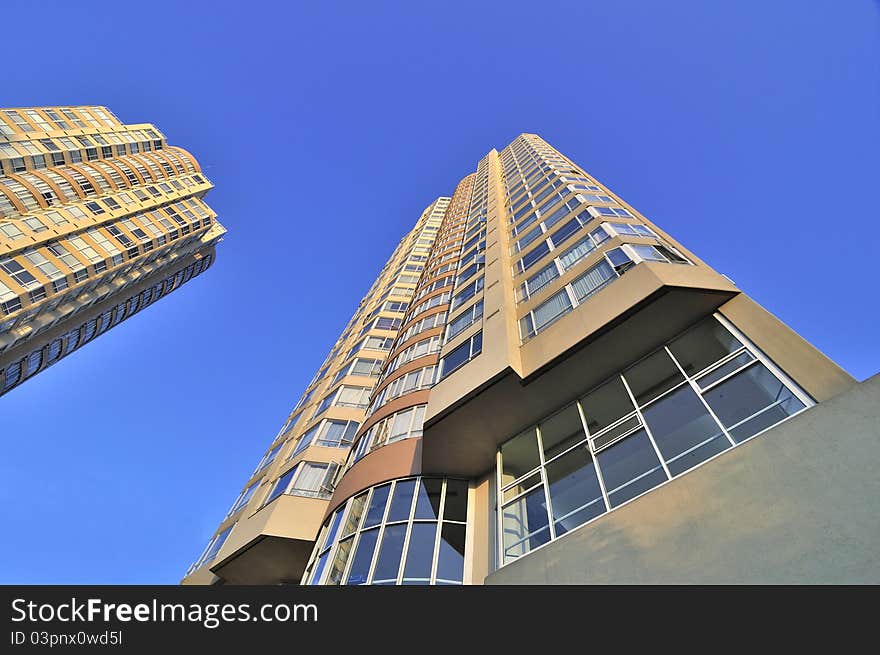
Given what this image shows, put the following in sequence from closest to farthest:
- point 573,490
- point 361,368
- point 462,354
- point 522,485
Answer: point 573,490 < point 522,485 < point 462,354 < point 361,368

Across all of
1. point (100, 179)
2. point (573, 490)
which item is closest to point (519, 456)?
point (573, 490)

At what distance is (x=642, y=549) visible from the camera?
826 centimetres

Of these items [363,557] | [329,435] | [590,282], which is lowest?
[363,557]

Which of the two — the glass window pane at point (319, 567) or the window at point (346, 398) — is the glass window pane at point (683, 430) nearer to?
the glass window pane at point (319, 567)

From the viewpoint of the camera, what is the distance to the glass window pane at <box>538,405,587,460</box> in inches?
505

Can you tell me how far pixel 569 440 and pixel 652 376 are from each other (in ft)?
9.33

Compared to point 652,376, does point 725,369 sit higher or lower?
lower

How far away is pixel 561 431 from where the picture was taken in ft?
43.8

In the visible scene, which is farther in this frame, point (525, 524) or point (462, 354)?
point (462, 354)

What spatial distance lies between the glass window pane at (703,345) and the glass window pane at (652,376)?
0.28 m

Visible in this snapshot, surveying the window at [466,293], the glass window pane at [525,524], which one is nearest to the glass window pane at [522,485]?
the glass window pane at [525,524]

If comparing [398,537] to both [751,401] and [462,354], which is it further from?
[751,401]
